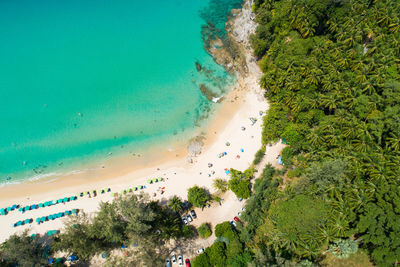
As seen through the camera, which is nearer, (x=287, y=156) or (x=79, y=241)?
(x=79, y=241)

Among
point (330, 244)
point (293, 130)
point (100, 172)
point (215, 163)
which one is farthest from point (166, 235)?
point (293, 130)

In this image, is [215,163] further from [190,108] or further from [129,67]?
[129,67]

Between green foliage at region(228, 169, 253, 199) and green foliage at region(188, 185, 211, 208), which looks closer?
green foliage at region(188, 185, 211, 208)

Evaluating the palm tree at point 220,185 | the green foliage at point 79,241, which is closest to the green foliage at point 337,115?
the palm tree at point 220,185

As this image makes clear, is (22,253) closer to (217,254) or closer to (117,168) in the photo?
(117,168)

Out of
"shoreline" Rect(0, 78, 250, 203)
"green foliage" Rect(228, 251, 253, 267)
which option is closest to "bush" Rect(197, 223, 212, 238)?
"green foliage" Rect(228, 251, 253, 267)

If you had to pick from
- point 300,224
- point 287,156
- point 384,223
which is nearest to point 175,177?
point 287,156

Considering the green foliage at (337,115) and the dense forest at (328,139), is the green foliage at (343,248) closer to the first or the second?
the dense forest at (328,139)

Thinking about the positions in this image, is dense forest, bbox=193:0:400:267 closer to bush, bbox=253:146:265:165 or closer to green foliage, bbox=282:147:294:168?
green foliage, bbox=282:147:294:168
